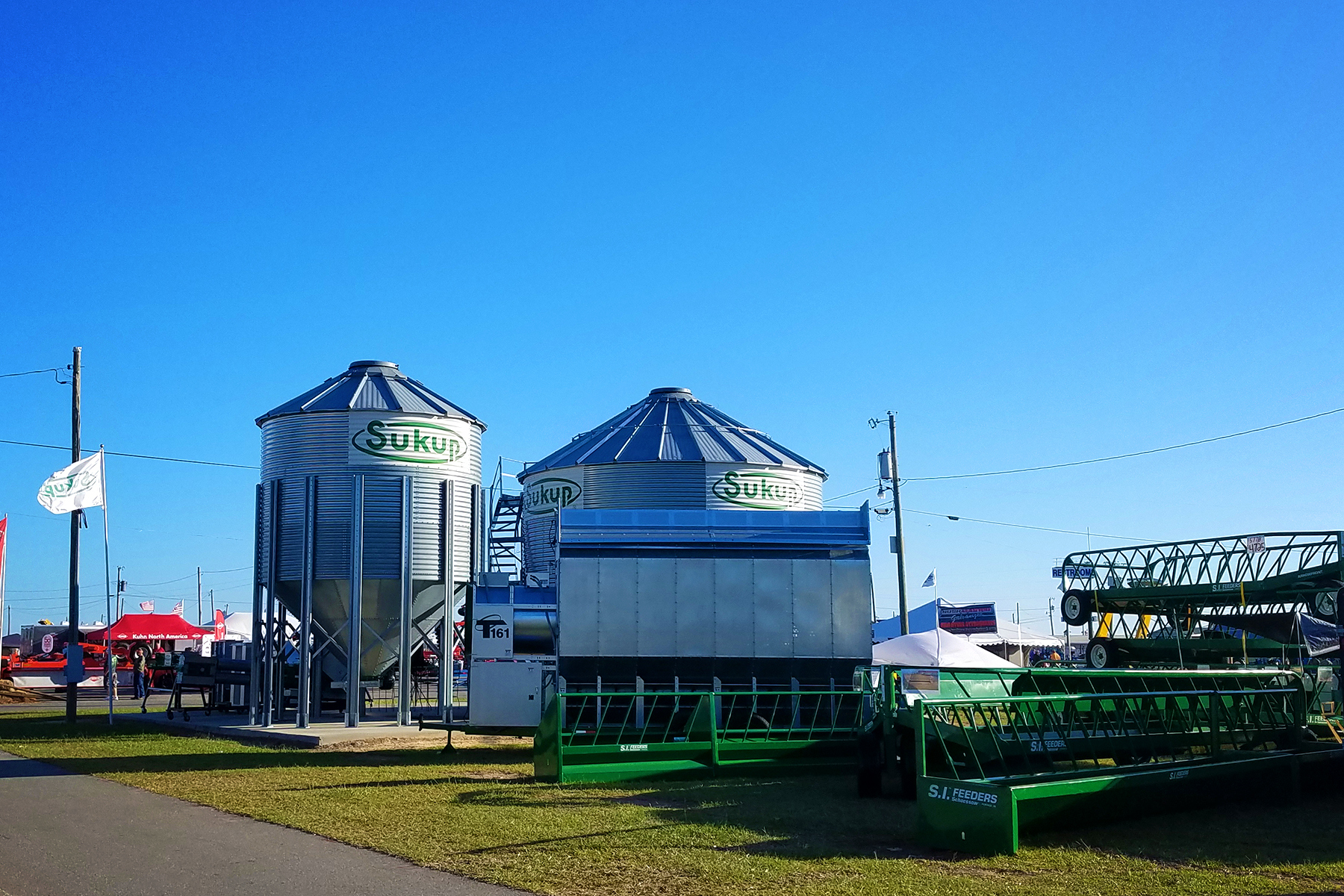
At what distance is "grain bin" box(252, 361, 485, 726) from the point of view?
86.1ft

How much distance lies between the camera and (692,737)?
18078 mm

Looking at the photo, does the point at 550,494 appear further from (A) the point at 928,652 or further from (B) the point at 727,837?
(B) the point at 727,837

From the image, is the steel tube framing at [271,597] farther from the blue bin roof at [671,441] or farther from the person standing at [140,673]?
the person standing at [140,673]

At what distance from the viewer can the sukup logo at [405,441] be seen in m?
26.9

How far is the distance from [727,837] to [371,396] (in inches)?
734

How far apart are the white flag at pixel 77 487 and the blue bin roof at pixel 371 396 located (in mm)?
4924

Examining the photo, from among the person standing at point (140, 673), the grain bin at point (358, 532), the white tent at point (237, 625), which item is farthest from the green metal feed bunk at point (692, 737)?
the white tent at point (237, 625)

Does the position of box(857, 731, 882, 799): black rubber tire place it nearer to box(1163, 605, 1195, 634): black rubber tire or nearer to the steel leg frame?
box(1163, 605, 1195, 634): black rubber tire

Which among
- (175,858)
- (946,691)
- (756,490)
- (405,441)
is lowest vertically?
(175,858)

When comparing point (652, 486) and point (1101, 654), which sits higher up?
point (652, 486)

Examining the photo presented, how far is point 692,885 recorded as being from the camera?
920 cm

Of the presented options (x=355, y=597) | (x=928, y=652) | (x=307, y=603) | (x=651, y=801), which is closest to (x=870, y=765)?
(x=651, y=801)

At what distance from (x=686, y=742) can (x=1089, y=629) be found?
443 inches

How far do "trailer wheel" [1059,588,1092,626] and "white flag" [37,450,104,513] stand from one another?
75.9 feet
